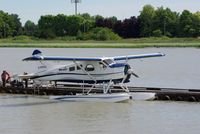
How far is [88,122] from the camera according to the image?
2112 centimetres

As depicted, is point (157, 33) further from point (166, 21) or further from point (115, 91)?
point (115, 91)

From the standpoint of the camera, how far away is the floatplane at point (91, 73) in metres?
25.8

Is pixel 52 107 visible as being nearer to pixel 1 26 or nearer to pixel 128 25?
pixel 128 25

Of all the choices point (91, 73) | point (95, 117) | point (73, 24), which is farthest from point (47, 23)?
point (95, 117)

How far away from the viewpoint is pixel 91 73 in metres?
26.8

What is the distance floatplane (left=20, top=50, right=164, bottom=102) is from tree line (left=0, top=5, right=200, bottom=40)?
89.9 metres

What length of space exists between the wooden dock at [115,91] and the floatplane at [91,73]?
90 cm

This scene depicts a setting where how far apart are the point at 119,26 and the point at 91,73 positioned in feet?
350

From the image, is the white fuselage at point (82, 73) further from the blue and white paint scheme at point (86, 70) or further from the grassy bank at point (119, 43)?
the grassy bank at point (119, 43)

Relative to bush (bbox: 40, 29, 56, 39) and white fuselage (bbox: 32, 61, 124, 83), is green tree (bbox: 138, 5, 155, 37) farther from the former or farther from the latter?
white fuselage (bbox: 32, 61, 124, 83)

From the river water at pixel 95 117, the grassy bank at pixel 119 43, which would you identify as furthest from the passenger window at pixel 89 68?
the grassy bank at pixel 119 43

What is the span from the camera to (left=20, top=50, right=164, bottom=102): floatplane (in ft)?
84.6

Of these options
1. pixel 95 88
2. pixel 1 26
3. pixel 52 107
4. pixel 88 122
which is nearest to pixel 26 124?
pixel 88 122

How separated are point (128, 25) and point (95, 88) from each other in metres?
102
